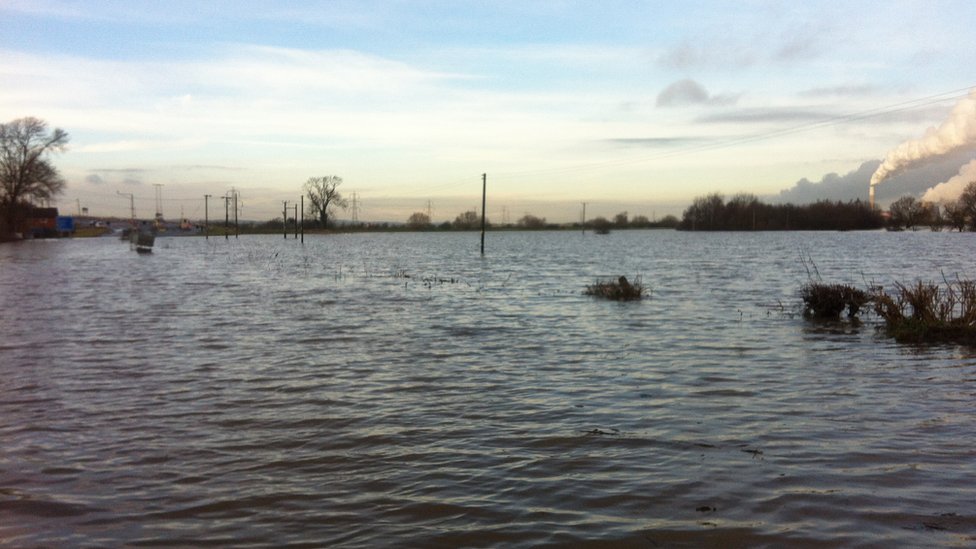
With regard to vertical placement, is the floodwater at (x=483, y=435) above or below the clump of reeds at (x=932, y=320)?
below

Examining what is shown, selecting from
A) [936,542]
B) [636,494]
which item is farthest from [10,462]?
[936,542]

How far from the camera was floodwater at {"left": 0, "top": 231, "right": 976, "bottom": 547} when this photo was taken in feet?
19.4

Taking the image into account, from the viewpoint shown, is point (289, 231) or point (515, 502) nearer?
point (515, 502)

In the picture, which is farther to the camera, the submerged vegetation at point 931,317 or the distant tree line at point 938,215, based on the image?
the distant tree line at point 938,215

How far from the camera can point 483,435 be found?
855 centimetres

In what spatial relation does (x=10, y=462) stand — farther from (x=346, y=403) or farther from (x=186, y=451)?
(x=346, y=403)

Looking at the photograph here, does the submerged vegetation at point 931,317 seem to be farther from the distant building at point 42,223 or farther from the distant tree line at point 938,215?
the distant tree line at point 938,215

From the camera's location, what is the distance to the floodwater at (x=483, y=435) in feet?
19.4

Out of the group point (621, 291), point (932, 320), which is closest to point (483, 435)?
point (932, 320)

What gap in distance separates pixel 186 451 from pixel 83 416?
8.50ft

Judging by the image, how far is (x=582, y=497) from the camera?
6543 millimetres

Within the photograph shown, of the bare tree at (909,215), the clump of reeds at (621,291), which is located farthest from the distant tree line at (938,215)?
the clump of reeds at (621,291)

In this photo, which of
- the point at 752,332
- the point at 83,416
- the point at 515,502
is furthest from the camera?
the point at 752,332

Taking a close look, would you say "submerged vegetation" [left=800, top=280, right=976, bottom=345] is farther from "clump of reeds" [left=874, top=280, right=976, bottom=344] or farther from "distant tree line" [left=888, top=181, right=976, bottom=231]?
"distant tree line" [left=888, top=181, right=976, bottom=231]
